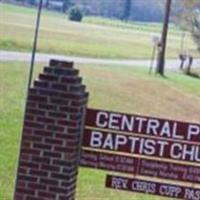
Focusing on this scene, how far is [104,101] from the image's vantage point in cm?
2848

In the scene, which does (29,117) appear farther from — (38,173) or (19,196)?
(19,196)

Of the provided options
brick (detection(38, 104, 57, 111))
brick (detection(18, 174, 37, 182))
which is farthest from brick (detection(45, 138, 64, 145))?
brick (detection(18, 174, 37, 182))

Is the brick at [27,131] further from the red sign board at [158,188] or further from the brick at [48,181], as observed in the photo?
the red sign board at [158,188]

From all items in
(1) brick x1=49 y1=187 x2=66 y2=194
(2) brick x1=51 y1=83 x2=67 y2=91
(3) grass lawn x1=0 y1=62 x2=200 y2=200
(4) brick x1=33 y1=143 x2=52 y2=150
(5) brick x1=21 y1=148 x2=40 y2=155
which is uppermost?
(2) brick x1=51 y1=83 x2=67 y2=91

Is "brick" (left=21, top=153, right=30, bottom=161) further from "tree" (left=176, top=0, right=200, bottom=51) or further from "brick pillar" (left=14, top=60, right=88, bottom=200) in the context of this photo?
"tree" (left=176, top=0, right=200, bottom=51)

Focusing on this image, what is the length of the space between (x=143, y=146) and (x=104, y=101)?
1792 cm

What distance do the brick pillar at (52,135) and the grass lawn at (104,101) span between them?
265 centimetres

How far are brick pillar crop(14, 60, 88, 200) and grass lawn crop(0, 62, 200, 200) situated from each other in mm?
2646

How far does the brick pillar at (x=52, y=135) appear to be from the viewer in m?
10.3

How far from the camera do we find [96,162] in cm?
1062

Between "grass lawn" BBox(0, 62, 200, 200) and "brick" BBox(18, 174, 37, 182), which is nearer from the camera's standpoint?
"brick" BBox(18, 174, 37, 182)

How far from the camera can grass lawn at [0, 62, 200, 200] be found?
1475cm

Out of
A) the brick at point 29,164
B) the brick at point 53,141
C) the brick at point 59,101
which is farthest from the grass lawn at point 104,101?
the brick at point 59,101

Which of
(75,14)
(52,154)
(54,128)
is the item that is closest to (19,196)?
(52,154)
